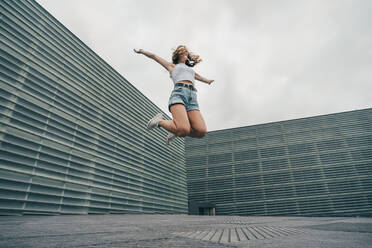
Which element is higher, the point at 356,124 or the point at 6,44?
the point at 356,124

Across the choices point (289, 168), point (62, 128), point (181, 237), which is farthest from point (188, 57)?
point (289, 168)

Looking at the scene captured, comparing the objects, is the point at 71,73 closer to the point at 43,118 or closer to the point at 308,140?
the point at 43,118

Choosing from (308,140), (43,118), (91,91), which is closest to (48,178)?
(43,118)

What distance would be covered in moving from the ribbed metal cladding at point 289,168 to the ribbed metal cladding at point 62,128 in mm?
6873

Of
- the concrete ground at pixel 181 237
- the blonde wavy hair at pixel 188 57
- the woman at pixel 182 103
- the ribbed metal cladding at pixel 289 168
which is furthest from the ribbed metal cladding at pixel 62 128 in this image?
the ribbed metal cladding at pixel 289 168

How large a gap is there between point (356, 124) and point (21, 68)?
19211mm

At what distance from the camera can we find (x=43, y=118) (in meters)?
5.59

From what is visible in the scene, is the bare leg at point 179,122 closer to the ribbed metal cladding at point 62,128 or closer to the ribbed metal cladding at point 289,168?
the ribbed metal cladding at point 62,128

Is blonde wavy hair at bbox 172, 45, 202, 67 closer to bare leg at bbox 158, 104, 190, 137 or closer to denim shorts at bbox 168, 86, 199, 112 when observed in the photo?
denim shorts at bbox 168, 86, 199, 112

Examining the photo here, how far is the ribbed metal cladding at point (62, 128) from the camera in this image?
4.87 metres

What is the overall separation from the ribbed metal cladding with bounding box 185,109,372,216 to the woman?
1287cm

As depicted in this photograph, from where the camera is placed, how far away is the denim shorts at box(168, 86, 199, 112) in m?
2.85

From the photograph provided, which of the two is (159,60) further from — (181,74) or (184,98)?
(184,98)

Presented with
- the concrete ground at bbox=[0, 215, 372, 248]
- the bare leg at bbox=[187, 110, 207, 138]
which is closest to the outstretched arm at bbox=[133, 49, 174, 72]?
the bare leg at bbox=[187, 110, 207, 138]
